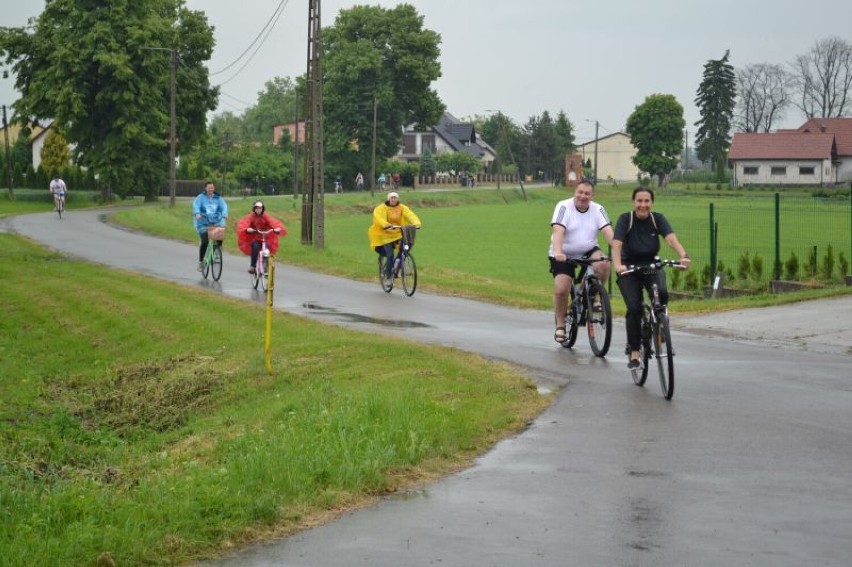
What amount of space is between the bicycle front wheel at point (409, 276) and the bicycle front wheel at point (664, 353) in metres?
12.0

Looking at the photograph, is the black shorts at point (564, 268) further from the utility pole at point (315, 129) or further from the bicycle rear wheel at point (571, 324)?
the utility pole at point (315, 129)

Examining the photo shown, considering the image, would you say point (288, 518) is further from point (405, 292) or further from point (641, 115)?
point (641, 115)

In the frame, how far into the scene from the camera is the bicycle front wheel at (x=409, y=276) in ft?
78.6

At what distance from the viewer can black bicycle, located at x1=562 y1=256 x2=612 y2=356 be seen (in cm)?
1465

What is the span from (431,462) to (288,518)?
177 centimetres

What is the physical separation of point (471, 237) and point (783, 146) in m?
77.9

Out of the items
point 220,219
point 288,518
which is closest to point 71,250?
point 220,219

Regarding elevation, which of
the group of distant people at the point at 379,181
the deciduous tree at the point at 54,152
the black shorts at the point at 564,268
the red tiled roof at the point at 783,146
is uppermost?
the red tiled roof at the point at 783,146

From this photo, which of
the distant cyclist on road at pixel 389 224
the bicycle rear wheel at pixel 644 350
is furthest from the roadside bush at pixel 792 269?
the bicycle rear wheel at pixel 644 350

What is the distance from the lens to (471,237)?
5862 centimetres

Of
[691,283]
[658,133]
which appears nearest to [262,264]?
[691,283]

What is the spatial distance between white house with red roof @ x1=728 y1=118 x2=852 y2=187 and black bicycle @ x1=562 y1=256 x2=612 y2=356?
117 metres

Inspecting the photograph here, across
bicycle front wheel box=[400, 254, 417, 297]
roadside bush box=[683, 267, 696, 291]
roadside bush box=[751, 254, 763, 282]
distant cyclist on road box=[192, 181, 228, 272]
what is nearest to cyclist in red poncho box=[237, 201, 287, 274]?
distant cyclist on road box=[192, 181, 228, 272]

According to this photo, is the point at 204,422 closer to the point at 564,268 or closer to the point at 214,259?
the point at 564,268
